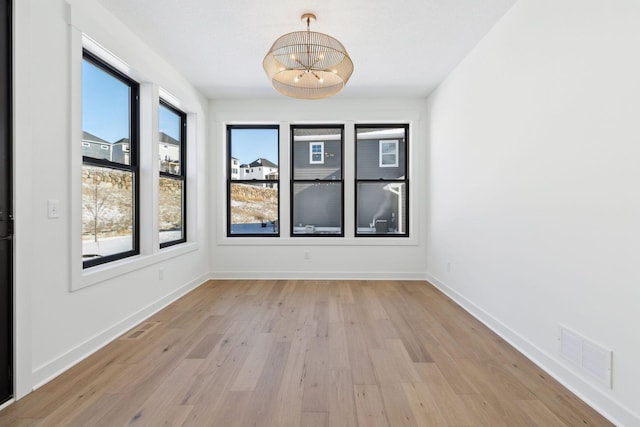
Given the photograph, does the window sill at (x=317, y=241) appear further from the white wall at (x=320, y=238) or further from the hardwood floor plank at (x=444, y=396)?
the hardwood floor plank at (x=444, y=396)

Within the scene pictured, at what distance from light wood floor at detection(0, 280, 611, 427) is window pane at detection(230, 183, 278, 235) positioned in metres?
1.84

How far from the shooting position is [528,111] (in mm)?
2277

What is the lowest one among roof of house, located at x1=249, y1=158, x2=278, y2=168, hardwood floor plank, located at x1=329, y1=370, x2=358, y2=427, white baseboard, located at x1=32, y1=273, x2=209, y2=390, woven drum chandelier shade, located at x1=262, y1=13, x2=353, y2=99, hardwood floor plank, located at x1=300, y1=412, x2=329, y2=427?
hardwood floor plank, located at x1=300, y1=412, x2=329, y2=427

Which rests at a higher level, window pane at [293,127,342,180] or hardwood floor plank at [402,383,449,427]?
window pane at [293,127,342,180]

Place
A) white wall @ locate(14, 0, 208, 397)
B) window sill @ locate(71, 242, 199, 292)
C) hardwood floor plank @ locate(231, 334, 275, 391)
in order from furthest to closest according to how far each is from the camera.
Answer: window sill @ locate(71, 242, 199, 292) → hardwood floor plank @ locate(231, 334, 275, 391) → white wall @ locate(14, 0, 208, 397)

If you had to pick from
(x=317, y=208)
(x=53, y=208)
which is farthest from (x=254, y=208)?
(x=53, y=208)

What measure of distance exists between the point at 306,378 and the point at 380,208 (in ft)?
10.6

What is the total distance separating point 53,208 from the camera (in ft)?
6.57

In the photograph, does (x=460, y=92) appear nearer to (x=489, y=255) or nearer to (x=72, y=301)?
(x=489, y=255)

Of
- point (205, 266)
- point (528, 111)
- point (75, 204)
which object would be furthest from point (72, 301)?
point (528, 111)

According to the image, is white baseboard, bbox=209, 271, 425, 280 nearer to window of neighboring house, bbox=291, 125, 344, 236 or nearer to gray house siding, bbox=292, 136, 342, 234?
window of neighboring house, bbox=291, 125, 344, 236

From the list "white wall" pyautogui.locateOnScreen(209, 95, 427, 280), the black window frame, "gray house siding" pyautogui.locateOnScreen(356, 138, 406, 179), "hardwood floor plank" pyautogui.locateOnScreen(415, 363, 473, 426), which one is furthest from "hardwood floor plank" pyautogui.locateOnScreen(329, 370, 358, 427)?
"gray house siding" pyautogui.locateOnScreen(356, 138, 406, 179)

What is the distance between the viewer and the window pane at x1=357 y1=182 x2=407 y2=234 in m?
4.79

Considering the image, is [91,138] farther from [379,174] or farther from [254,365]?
[379,174]
